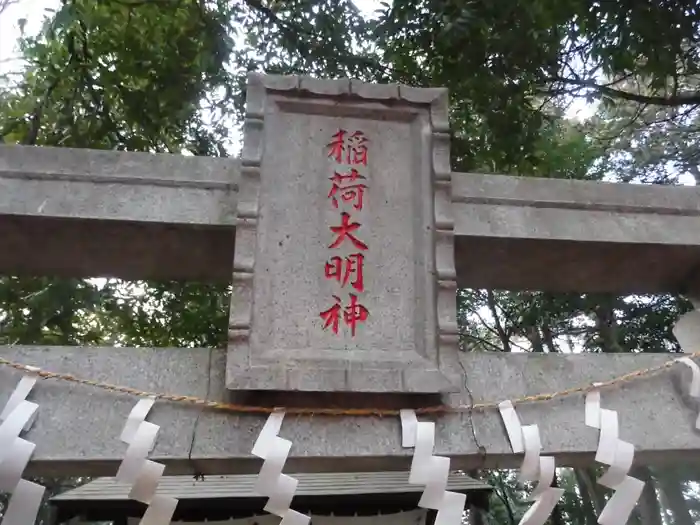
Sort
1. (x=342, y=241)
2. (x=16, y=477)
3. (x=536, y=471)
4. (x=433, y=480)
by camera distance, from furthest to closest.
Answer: (x=342, y=241), (x=536, y=471), (x=433, y=480), (x=16, y=477)

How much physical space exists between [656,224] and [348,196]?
1367mm

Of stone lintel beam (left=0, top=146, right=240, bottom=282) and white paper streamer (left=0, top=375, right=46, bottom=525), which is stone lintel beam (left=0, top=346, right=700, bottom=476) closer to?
white paper streamer (left=0, top=375, right=46, bottom=525)

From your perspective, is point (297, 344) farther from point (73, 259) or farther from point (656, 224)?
point (656, 224)

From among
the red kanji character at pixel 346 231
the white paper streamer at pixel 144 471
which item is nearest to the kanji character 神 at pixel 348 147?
the red kanji character at pixel 346 231

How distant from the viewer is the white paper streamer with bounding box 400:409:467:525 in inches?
81.2

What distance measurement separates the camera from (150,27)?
5031mm

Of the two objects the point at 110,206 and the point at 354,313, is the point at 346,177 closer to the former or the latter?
the point at 354,313

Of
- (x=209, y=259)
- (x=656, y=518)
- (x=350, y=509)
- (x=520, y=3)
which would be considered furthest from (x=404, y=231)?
(x=656, y=518)

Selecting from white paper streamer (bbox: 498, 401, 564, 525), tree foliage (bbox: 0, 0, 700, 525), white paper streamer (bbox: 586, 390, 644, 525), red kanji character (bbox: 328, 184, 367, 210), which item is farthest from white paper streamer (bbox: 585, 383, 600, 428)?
tree foliage (bbox: 0, 0, 700, 525)

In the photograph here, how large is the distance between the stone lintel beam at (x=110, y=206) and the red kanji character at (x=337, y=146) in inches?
15.8

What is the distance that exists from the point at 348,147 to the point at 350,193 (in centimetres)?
23

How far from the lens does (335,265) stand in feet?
7.89

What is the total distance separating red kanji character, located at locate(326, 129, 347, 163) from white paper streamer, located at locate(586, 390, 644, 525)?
1.47 m

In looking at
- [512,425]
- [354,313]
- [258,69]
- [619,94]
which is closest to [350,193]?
[354,313]
